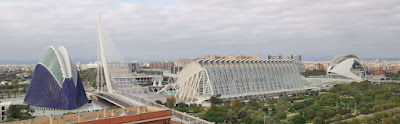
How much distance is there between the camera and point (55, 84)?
1455 inches

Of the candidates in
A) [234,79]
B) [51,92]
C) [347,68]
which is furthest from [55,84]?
[347,68]

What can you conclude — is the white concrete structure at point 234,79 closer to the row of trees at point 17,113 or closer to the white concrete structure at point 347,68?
the row of trees at point 17,113

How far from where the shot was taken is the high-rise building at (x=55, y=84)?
36.7 metres

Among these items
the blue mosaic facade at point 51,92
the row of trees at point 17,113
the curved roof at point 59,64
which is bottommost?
the row of trees at point 17,113

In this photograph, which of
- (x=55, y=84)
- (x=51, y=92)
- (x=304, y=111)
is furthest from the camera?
(x=51, y=92)

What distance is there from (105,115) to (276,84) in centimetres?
4152

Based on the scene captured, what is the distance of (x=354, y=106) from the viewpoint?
35.5m

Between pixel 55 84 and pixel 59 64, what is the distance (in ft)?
7.93

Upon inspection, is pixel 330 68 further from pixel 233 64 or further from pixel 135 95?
pixel 135 95

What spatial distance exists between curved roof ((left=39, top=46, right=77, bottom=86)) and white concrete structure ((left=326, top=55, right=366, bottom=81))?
56.6 m

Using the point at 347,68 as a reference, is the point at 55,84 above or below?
below

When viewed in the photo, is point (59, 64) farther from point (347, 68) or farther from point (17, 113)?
point (347, 68)

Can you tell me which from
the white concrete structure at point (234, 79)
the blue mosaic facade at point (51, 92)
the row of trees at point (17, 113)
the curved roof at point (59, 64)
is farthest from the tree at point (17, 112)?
the white concrete structure at point (234, 79)

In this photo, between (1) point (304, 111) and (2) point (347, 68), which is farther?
(2) point (347, 68)
